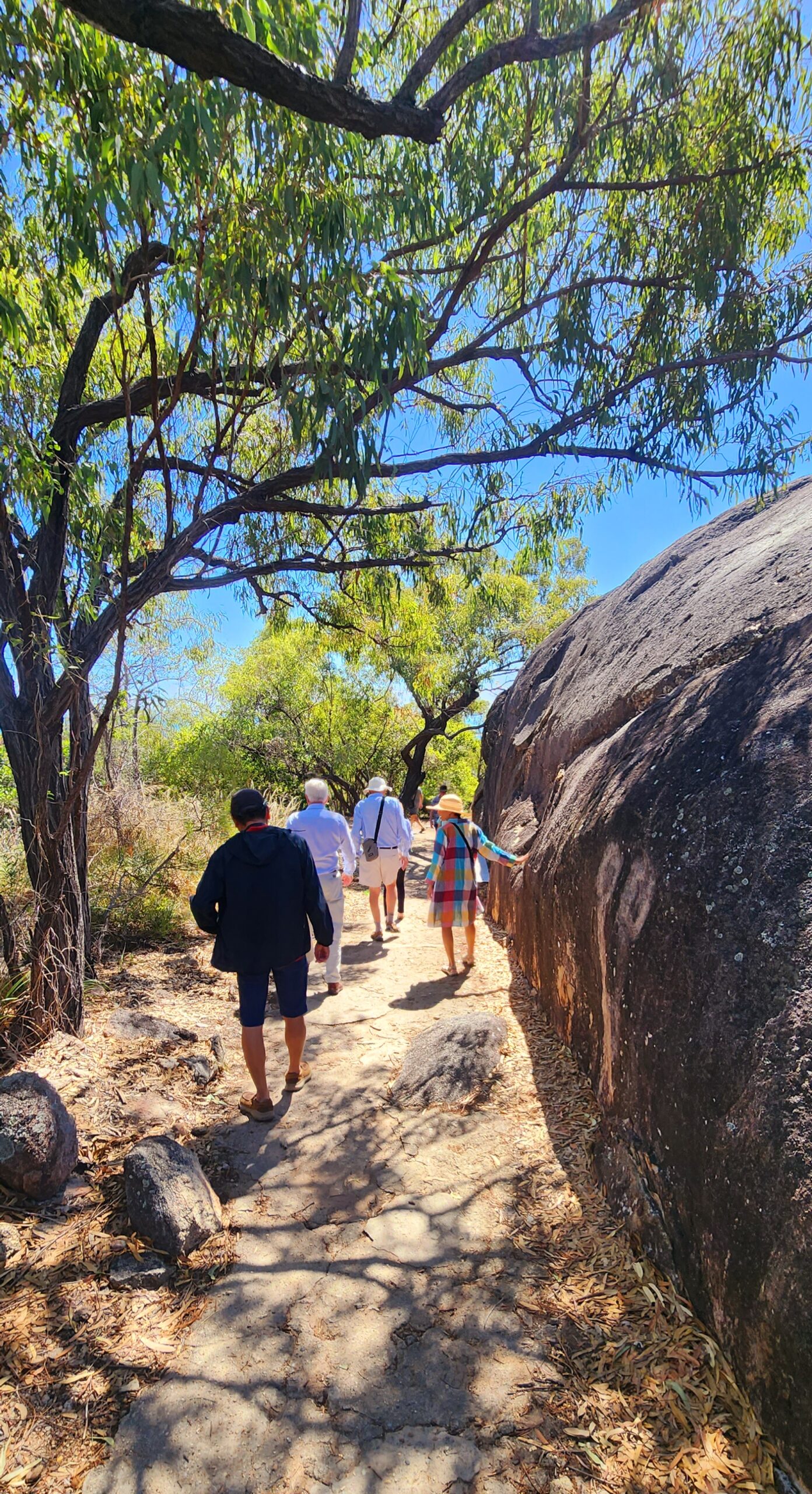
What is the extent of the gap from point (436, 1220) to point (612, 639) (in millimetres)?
4715

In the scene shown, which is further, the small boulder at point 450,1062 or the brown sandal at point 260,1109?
the small boulder at point 450,1062

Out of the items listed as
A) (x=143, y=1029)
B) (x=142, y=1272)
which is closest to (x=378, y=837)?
(x=143, y=1029)

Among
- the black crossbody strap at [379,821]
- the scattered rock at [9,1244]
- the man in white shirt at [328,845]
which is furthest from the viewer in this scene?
the black crossbody strap at [379,821]

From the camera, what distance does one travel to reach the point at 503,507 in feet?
20.0

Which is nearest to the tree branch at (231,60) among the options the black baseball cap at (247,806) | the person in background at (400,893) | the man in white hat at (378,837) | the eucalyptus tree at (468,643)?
the black baseball cap at (247,806)

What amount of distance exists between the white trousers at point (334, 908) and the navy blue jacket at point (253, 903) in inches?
62.2

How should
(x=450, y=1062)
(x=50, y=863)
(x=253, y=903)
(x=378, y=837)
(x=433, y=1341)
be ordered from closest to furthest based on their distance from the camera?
(x=433, y=1341) → (x=253, y=903) → (x=50, y=863) → (x=450, y=1062) → (x=378, y=837)

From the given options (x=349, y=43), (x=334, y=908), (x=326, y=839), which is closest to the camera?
(x=349, y=43)

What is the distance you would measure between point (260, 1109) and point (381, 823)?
11.5 feet

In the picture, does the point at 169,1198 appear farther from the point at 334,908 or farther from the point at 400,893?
the point at 400,893

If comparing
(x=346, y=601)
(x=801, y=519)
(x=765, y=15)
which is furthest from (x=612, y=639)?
(x=765, y=15)

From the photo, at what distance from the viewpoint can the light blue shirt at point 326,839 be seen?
5.78 meters

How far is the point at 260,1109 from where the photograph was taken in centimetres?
412

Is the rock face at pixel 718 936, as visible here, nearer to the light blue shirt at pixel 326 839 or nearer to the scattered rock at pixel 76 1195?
the light blue shirt at pixel 326 839
